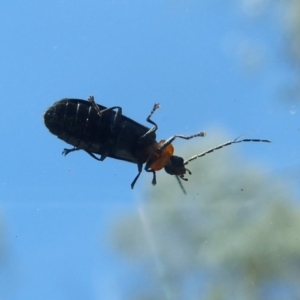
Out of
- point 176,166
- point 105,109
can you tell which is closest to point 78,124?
point 105,109

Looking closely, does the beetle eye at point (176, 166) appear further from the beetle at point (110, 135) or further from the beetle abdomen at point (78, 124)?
the beetle abdomen at point (78, 124)

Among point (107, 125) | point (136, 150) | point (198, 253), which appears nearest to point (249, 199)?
point (198, 253)

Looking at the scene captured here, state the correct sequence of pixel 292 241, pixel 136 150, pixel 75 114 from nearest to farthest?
pixel 75 114
pixel 136 150
pixel 292 241

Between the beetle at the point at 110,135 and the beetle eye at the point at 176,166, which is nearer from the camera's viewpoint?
the beetle at the point at 110,135

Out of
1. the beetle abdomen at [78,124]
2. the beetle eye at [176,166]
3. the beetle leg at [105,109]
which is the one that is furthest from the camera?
the beetle eye at [176,166]

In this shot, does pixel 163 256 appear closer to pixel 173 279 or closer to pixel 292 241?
pixel 173 279

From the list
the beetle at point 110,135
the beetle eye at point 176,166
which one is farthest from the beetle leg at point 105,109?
the beetle eye at point 176,166

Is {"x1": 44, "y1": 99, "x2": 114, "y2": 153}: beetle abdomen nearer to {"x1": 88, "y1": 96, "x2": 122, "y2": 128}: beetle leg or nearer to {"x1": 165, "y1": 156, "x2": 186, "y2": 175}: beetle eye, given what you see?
{"x1": 88, "y1": 96, "x2": 122, "y2": 128}: beetle leg
